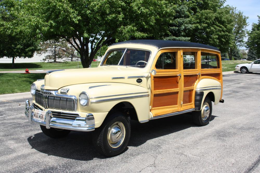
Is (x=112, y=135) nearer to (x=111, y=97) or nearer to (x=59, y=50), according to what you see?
(x=111, y=97)

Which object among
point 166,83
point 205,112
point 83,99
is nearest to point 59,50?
point 205,112

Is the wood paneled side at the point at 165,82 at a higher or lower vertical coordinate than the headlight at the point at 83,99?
higher

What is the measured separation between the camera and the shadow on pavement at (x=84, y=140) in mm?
4742

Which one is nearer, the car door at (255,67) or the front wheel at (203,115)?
the front wheel at (203,115)

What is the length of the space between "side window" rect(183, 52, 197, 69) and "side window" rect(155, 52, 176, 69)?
0.39 metres

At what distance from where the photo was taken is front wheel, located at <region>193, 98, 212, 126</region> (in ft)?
21.6

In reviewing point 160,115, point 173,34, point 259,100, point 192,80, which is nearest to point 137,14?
point 173,34

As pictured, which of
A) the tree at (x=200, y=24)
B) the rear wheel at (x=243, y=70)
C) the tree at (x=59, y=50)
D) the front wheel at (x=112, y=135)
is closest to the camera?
the front wheel at (x=112, y=135)

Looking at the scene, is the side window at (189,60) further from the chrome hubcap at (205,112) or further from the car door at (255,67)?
the car door at (255,67)

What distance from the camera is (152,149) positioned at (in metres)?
4.98

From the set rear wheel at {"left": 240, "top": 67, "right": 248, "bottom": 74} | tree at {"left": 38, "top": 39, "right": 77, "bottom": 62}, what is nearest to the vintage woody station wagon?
rear wheel at {"left": 240, "top": 67, "right": 248, "bottom": 74}

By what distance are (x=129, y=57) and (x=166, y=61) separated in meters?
0.81

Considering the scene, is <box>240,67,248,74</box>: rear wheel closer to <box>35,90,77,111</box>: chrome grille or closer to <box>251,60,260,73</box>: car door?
<box>251,60,260,73</box>: car door

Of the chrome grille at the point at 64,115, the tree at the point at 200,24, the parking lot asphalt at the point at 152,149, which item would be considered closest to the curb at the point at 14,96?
the parking lot asphalt at the point at 152,149
